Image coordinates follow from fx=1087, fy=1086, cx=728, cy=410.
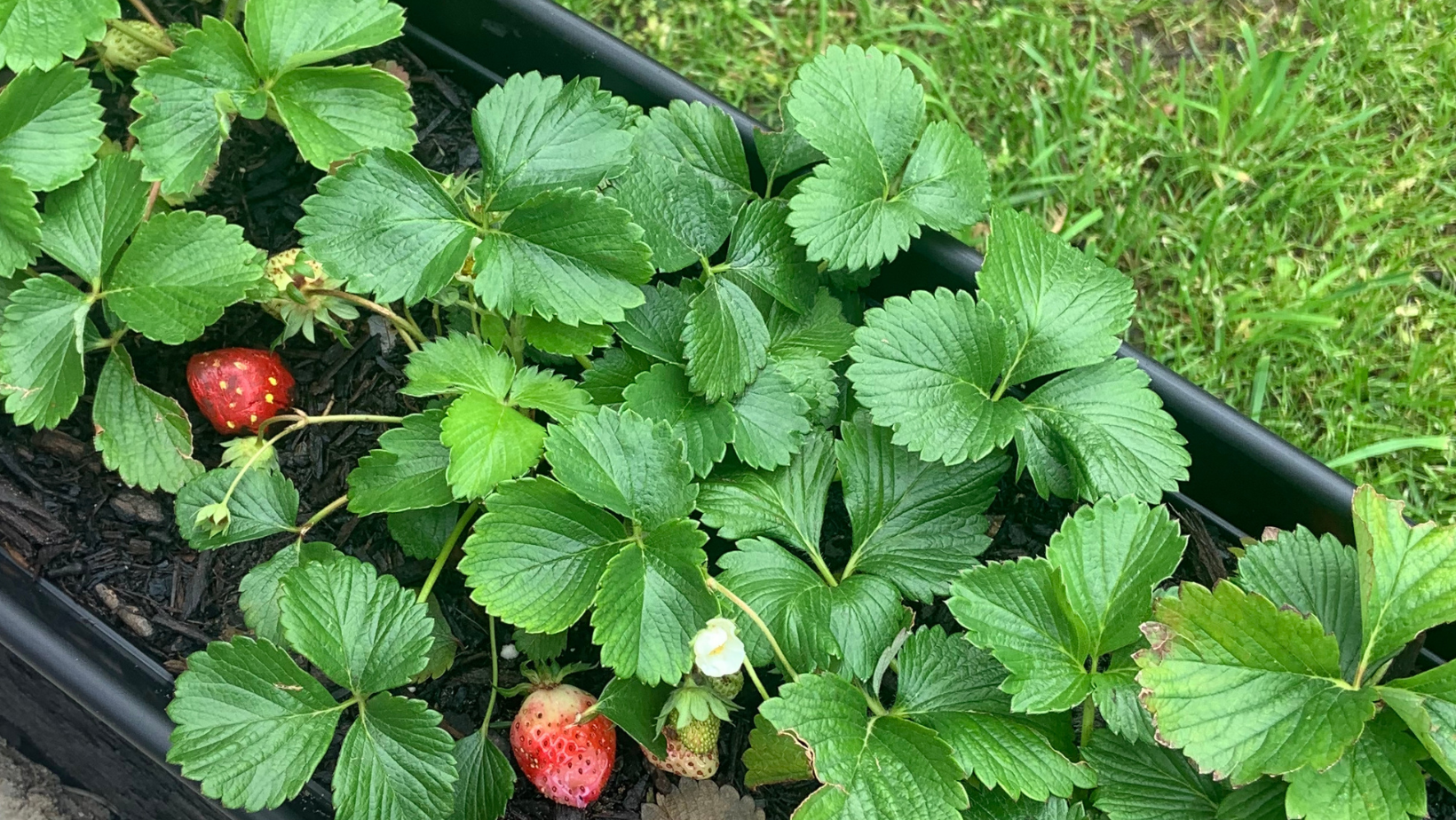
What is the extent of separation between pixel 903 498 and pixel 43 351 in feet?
2.41

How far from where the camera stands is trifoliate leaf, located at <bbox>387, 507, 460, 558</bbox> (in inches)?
37.0

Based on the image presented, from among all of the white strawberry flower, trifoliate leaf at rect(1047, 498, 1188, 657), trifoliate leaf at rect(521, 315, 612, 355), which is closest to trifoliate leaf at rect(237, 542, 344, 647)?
trifoliate leaf at rect(521, 315, 612, 355)

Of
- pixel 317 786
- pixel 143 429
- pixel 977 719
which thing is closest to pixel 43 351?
pixel 143 429

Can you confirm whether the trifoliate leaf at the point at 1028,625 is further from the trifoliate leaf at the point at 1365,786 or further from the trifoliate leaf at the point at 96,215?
the trifoliate leaf at the point at 96,215

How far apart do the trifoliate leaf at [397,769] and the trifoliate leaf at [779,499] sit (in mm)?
270

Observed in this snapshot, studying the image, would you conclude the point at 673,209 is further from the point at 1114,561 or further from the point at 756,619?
the point at 1114,561

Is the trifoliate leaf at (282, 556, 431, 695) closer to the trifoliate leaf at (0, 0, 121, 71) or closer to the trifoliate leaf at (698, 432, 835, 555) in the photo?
the trifoliate leaf at (698, 432, 835, 555)

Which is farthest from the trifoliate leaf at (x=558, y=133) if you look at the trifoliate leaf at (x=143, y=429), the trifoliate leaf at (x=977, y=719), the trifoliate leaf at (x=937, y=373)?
the trifoliate leaf at (x=977, y=719)

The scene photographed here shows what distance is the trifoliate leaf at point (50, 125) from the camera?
35.9 inches

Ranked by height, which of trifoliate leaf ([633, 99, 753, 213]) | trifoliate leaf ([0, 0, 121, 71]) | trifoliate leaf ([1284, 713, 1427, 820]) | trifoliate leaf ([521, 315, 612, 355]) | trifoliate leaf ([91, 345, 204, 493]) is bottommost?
trifoliate leaf ([91, 345, 204, 493])

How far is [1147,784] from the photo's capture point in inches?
32.6

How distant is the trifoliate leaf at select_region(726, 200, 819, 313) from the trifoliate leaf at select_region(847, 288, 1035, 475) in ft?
0.32

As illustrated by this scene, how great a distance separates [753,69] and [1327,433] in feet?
2.70

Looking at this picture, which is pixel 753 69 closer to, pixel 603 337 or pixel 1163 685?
pixel 603 337
